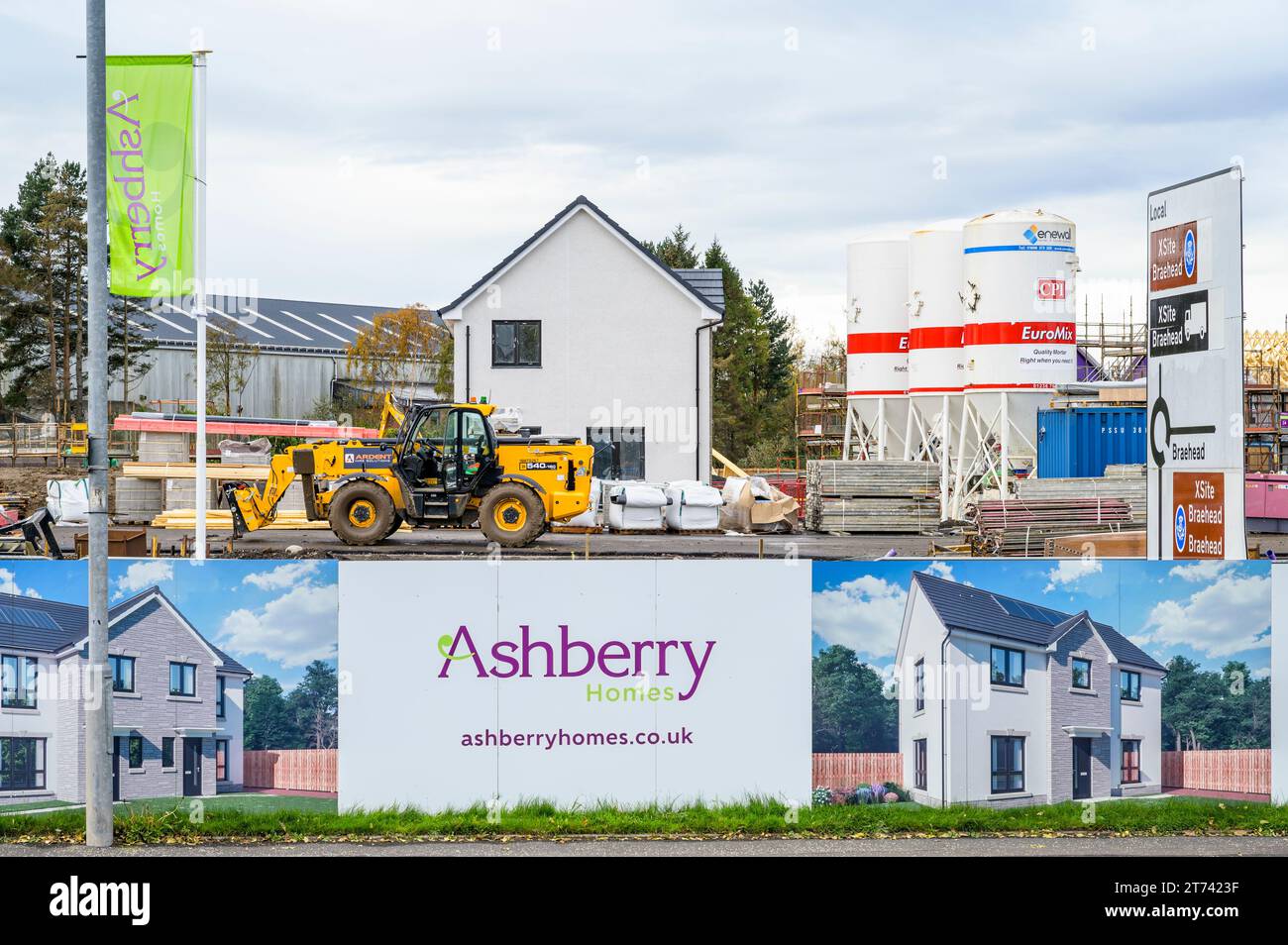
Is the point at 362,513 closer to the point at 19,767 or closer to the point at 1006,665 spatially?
the point at 19,767

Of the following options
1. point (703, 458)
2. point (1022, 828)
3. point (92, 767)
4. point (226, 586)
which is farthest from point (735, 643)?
point (703, 458)

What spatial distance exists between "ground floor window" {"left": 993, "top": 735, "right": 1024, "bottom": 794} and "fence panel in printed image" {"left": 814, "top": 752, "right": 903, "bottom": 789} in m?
0.82

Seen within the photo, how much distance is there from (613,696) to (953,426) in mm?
27719

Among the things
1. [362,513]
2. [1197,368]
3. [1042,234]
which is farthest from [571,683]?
[1042,234]

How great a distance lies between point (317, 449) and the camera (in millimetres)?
26438

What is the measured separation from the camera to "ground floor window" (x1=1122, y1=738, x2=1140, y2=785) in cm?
1227

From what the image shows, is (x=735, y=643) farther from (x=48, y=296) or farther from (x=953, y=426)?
(x=48, y=296)

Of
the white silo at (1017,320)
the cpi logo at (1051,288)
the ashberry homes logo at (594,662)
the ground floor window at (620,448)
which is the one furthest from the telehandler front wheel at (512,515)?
the cpi logo at (1051,288)

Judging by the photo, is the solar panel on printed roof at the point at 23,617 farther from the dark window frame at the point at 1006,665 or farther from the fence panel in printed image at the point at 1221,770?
the fence panel in printed image at the point at 1221,770

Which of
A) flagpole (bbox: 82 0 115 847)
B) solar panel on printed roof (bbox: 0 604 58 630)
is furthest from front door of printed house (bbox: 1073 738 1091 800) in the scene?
solar panel on printed roof (bbox: 0 604 58 630)

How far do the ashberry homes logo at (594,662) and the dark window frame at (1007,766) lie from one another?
2528mm

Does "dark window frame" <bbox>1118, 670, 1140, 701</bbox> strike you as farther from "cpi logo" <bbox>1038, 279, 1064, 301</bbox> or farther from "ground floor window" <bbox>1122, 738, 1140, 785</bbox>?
"cpi logo" <bbox>1038, 279, 1064, 301</bbox>

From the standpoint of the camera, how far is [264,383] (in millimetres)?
77188

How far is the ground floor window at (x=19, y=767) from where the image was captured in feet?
38.7
